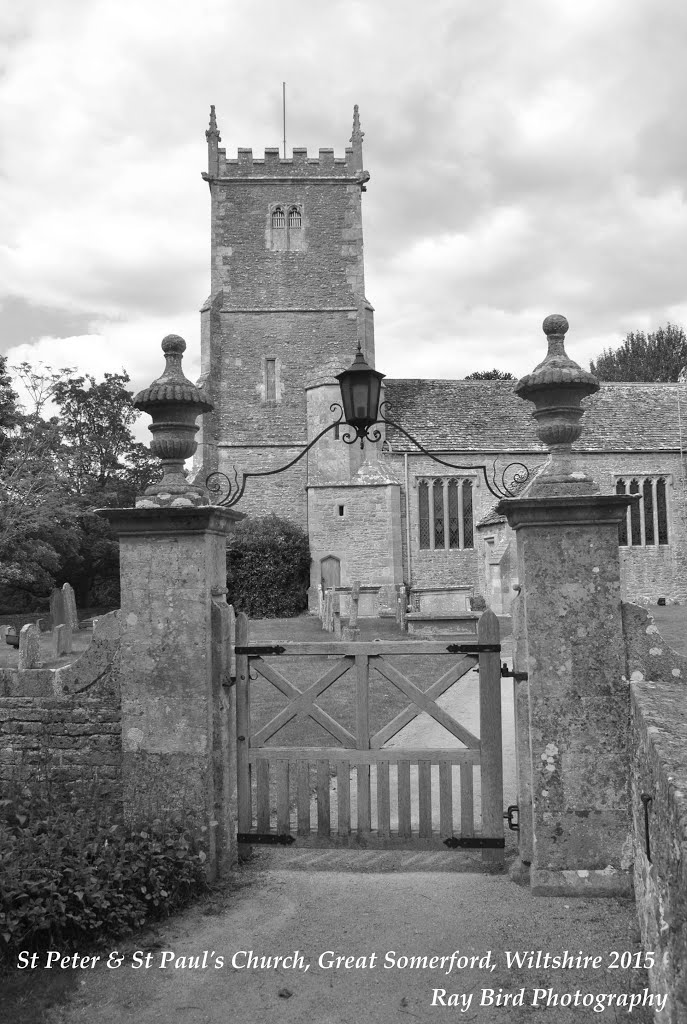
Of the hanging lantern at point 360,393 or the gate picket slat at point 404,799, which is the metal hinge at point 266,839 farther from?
the hanging lantern at point 360,393

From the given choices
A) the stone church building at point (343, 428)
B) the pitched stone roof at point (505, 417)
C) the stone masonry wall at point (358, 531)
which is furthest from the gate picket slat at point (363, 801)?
the pitched stone roof at point (505, 417)

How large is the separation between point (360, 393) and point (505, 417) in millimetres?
25368

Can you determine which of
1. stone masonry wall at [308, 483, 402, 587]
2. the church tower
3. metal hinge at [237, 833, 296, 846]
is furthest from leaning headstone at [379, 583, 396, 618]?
metal hinge at [237, 833, 296, 846]

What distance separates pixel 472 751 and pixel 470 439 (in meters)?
24.5

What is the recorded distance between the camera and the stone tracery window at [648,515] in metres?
29.0

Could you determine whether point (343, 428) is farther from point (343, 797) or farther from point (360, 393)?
point (343, 797)

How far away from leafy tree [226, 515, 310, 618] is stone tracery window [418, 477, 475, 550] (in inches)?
193

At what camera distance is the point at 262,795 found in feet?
15.8

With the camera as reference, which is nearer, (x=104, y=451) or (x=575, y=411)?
(x=575, y=411)

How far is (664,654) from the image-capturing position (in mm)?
4387

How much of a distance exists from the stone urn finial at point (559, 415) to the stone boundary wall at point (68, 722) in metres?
2.95

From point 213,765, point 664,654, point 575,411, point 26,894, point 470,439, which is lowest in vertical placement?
point 26,894

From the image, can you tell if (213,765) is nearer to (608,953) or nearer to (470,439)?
(608,953)

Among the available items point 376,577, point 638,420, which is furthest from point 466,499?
point 638,420
